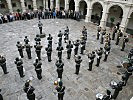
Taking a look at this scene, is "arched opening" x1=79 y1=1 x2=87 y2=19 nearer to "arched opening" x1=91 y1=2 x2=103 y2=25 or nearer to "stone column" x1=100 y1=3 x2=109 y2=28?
"arched opening" x1=91 y1=2 x2=103 y2=25

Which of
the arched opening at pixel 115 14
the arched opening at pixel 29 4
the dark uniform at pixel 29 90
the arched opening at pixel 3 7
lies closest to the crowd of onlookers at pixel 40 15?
the arched opening at pixel 115 14

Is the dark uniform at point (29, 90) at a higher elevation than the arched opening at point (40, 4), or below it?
below

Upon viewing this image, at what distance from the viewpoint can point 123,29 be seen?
1747 centimetres

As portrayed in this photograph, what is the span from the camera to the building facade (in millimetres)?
16880

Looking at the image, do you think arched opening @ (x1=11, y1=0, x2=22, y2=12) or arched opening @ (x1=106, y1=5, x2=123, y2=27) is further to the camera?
arched opening @ (x1=11, y1=0, x2=22, y2=12)

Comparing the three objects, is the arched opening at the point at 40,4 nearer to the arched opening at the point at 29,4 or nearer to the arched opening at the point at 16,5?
the arched opening at the point at 29,4

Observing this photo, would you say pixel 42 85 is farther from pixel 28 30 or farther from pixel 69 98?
pixel 28 30

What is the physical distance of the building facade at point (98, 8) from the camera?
16.9 m

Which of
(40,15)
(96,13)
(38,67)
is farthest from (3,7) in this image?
(38,67)

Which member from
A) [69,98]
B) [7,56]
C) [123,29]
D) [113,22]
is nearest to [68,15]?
[113,22]

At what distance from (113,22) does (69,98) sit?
1670 centimetres

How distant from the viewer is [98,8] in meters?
22.1

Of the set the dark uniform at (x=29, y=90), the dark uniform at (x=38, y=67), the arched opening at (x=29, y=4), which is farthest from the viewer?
the arched opening at (x=29, y=4)

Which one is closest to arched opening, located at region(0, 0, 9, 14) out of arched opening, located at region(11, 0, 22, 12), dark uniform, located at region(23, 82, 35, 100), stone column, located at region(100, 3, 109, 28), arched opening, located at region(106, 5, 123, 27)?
arched opening, located at region(11, 0, 22, 12)
